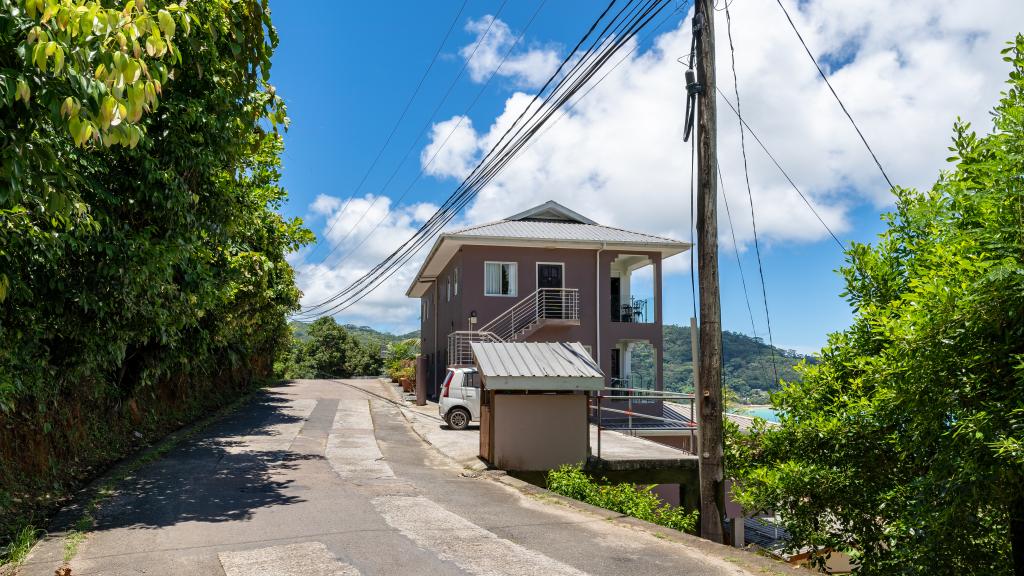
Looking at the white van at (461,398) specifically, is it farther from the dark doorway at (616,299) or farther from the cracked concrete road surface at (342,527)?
the dark doorway at (616,299)

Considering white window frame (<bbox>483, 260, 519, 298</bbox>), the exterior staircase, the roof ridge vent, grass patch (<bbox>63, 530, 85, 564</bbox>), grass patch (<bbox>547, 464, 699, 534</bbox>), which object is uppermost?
the roof ridge vent

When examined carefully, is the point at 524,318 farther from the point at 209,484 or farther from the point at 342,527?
the point at 342,527

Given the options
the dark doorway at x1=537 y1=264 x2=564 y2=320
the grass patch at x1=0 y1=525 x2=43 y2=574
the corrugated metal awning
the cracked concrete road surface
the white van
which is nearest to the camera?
the cracked concrete road surface

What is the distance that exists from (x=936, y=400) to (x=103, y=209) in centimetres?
951

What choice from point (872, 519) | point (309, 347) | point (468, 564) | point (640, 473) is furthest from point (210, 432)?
point (309, 347)

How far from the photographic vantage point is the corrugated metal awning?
11844 millimetres

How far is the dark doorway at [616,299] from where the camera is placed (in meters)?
29.2

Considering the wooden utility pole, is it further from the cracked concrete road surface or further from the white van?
the white van

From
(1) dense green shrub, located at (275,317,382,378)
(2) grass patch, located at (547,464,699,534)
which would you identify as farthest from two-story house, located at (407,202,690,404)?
(1) dense green shrub, located at (275,317,382,378)

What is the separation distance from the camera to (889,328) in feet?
17.5

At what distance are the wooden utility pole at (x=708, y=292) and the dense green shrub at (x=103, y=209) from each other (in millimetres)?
5485

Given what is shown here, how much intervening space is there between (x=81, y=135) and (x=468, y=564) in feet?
15.9

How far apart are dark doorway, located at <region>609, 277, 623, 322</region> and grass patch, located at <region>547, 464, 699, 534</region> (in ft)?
58.6

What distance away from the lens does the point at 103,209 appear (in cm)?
900
